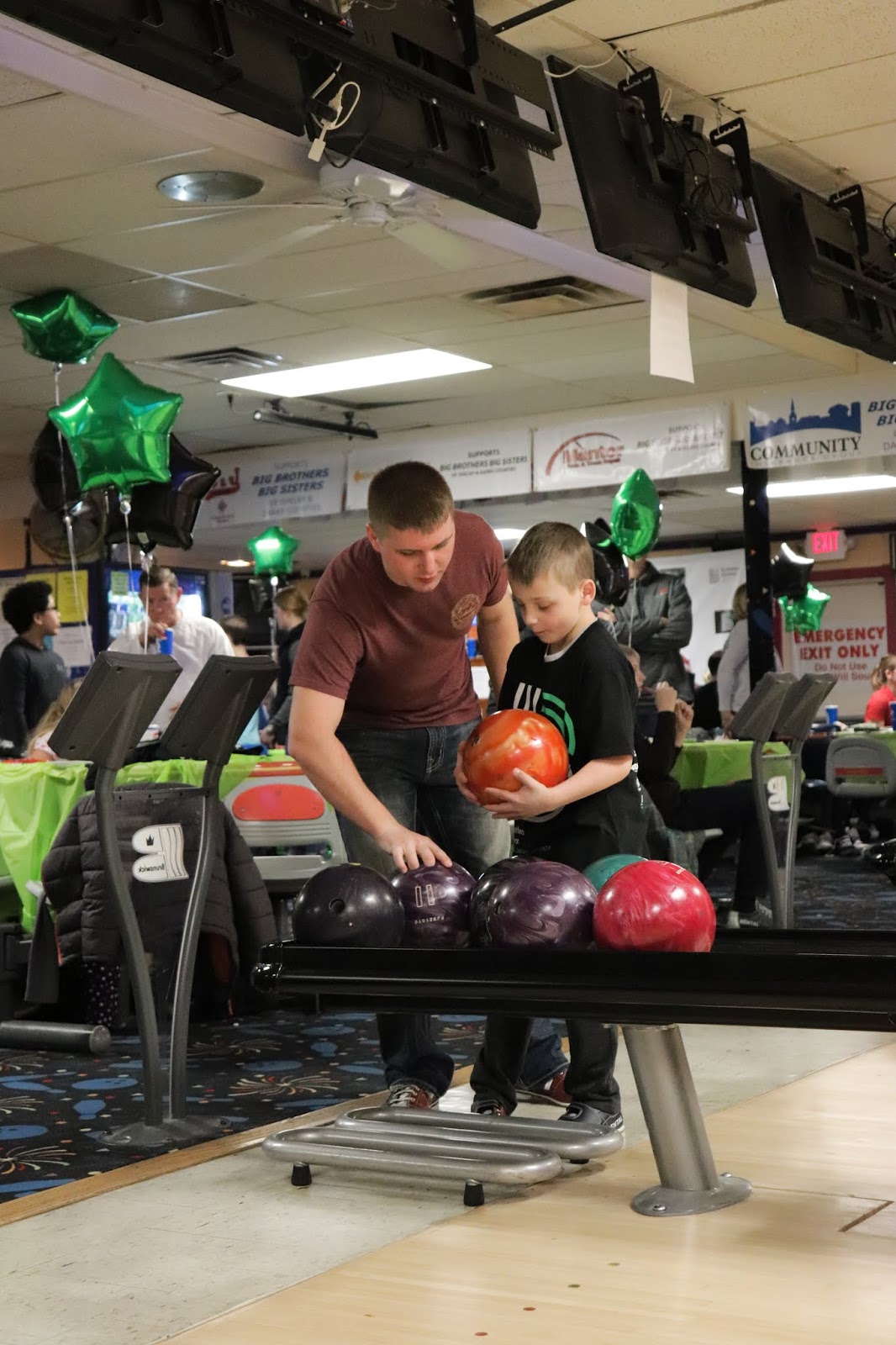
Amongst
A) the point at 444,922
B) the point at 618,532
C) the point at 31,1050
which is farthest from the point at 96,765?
the point at 618,532

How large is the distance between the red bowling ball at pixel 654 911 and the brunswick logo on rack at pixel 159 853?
5.62 feet

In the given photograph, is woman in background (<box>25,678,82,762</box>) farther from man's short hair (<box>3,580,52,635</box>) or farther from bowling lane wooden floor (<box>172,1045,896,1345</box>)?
bowling lane wooden floor (<box>172,1045,896,1345</box>)

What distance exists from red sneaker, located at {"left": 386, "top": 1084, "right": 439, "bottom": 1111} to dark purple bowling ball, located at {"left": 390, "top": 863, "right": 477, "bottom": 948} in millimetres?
526

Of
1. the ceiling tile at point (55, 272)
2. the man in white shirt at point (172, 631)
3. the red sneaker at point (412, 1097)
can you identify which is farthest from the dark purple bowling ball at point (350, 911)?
the ceiling tile at point (55, 272)

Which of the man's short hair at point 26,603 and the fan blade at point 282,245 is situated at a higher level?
the fan blade at point 282,245

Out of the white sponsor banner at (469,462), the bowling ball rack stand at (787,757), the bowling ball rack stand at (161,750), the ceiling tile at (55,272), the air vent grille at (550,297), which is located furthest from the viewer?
the white sponsor banner at (469,462)

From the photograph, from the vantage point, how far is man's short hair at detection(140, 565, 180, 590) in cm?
688

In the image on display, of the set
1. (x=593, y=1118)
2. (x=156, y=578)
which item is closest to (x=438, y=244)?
(x=156, y=578)

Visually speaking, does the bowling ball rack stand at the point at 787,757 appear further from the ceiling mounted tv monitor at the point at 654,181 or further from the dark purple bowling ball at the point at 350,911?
the dark purple bowling ball at the point at 350,911

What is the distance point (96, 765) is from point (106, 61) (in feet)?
7.53

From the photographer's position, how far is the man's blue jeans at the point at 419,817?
11.5 ft

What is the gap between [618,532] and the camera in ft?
29.3

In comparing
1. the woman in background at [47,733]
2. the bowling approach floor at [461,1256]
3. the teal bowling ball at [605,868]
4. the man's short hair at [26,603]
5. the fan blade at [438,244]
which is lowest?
the bowling approach floor at [461,1256]

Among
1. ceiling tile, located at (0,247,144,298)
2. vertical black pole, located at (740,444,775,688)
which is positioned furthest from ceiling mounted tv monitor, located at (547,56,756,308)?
vertical black pole, located at (740,444,775,688)
